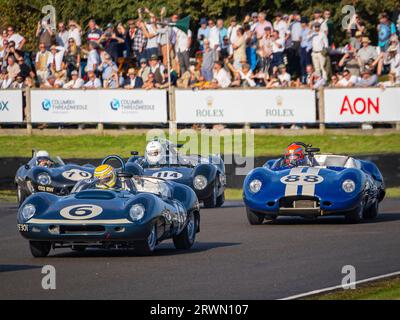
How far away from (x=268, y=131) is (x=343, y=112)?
1.88 meters

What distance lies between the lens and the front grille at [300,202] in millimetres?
15102

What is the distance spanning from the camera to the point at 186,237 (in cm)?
1291

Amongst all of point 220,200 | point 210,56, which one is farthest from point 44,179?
point 210,56

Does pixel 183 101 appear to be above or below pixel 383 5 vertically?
below

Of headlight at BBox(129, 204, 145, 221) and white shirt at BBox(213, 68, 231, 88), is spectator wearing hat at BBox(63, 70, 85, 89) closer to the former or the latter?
Answer: white shirt at BBox(213, 68, 231, 88)

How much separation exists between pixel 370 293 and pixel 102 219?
3.25 meters

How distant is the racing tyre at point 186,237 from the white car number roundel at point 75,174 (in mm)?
6665

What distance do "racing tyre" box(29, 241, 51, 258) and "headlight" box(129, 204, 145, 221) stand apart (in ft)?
3.28

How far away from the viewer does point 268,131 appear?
28.0 metres

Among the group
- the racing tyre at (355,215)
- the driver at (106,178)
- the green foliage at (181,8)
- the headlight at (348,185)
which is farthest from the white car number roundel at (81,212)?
the green foliage at (181,8)

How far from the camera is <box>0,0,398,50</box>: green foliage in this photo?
31859 mm

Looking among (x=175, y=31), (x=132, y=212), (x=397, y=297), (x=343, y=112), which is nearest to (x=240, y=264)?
(x=132, y=212)

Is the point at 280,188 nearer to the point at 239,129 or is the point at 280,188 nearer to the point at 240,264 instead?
the point at 240,264

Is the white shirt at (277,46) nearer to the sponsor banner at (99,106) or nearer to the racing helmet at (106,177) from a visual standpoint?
the sponsor banner at (99,106)
